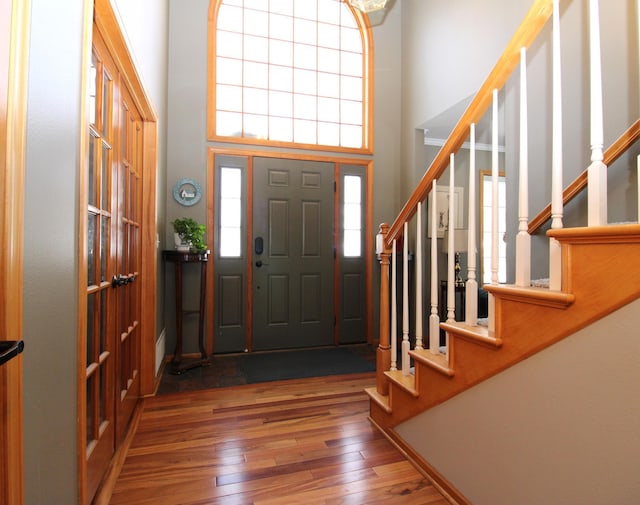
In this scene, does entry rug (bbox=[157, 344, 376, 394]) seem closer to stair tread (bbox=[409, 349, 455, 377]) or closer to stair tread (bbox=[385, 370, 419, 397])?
stair tread (bbox=[385, 370, 419, 397])

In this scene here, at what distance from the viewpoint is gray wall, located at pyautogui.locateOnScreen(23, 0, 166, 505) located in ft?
2.74

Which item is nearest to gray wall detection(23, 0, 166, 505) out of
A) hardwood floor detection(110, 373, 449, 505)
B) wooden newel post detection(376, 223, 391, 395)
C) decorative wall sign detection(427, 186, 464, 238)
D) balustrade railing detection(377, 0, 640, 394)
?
hardwood floor detection(110, 373, 449, 505)

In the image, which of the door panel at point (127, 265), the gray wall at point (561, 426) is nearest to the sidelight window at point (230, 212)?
the door panel at point (127, 265)

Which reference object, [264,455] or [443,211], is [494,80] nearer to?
[264,455]

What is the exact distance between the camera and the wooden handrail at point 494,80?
3.75 ft

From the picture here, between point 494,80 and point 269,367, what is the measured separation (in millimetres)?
2734

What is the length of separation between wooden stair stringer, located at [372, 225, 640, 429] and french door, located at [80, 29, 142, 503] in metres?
1.37

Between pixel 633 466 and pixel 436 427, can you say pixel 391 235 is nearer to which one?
pixel 436 427

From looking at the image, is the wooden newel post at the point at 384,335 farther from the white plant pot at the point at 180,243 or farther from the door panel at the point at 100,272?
the white plant pot at the point at 180,243

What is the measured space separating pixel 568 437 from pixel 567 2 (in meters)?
2.44

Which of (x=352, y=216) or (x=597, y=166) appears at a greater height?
(x=352, y=216)

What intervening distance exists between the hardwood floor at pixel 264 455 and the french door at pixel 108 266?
0.64 feet

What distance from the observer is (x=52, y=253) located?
964mm

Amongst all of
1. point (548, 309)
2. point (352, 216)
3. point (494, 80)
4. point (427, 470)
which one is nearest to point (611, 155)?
point (494, 80)
